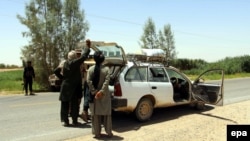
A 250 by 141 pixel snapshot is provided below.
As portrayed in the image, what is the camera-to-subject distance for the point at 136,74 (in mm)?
9164

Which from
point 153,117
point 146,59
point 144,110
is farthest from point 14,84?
point 144,110

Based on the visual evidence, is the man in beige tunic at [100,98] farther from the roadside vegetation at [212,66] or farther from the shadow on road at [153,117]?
the roadside vegetation at [212,66]

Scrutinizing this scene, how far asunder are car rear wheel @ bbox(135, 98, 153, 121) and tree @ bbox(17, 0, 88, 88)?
15855 mm

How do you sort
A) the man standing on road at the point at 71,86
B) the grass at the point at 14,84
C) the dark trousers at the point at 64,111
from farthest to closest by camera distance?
the grass at the point at 14,84
the dark trousers at the point at 64,111
the man standing on road at the point at 71,86

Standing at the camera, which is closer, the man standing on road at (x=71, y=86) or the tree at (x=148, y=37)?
the man standing on road at (x=71, y=86)

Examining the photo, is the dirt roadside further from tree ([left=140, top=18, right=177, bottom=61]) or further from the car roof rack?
tree ([left=140, top=18, right=177, bottom=61])

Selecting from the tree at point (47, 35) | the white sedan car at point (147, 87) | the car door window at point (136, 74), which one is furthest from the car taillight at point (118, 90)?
the tree at point (47, 35)

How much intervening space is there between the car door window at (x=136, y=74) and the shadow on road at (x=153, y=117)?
1.04 metres

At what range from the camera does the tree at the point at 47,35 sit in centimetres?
2392

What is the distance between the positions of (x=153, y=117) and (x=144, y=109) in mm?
800

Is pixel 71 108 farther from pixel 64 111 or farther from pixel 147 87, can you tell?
pixel 147 87

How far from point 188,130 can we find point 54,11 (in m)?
18.5

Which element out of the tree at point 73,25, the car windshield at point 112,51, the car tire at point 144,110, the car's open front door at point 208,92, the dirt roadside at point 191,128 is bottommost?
the dirt roadside at point 191,128

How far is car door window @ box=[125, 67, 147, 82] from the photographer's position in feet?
29.2
